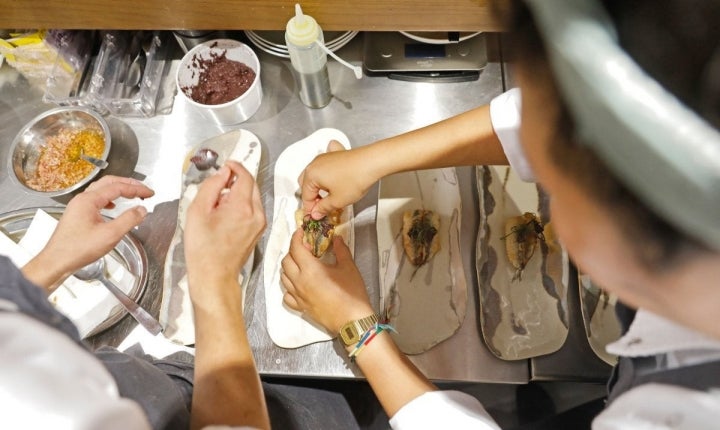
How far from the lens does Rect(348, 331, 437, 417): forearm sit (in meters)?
0.79

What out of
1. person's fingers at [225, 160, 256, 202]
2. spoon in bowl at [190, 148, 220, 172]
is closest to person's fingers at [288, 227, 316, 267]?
person's fingers at [225, 160, 256, 202]

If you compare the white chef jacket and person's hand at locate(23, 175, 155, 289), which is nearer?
the white chef jacket

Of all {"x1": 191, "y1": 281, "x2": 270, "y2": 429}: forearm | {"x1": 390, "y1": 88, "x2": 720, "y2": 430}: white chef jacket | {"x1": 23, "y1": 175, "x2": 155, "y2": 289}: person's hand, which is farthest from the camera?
{"x1": 23, "y1": 175, "x2": 155, "y2": 289}: person's hand

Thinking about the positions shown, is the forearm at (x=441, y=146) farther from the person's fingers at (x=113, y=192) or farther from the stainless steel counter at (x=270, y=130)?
the person's fingers at (x=113, y=192)

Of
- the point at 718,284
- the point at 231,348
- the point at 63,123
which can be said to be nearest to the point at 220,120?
the point at 63,123

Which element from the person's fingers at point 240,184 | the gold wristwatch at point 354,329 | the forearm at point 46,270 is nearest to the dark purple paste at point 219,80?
the person's fingers at point 240,184

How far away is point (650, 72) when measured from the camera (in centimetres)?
26

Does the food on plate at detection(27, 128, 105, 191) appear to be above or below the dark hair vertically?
below

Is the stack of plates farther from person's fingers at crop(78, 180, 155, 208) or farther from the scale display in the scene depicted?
person's fingers at crop(78, 180, 155, 208)

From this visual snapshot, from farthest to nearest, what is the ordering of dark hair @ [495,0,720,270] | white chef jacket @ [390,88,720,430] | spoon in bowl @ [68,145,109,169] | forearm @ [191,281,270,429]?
spoon in bowl @ [68,145,109,169] → forearm @ [191,281,270,429] → white chef jacket @ [390,88,720,430] → dark hair @ [495,0,720,270]

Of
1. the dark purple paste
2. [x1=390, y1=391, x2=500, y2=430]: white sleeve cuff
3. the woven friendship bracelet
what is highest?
the dark purple paste

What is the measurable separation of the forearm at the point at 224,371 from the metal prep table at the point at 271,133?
0.16 metres

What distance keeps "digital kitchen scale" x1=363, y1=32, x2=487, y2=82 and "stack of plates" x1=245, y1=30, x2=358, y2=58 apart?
55 millimetres

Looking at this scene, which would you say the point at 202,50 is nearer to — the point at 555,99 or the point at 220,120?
the point at 220,120
